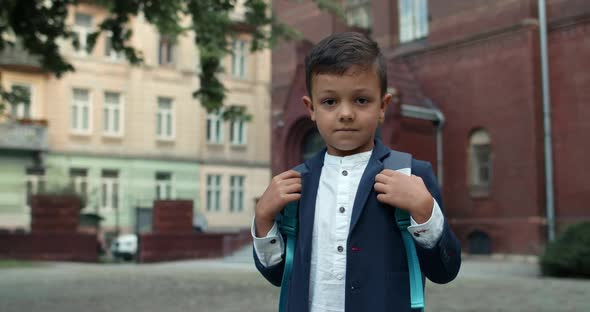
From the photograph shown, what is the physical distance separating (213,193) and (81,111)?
865cm

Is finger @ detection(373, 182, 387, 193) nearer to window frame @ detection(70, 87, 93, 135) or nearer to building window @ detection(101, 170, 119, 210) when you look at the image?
building window @ detection(101, 170, 119, 210)

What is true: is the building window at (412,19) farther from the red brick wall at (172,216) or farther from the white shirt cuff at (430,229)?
the white shirt cuff at (430,229)

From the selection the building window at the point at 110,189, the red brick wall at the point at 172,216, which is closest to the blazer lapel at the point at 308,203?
the red brick wall at the point at 172,216

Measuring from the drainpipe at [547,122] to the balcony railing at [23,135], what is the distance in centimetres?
2343

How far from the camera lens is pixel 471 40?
21734 millimetres

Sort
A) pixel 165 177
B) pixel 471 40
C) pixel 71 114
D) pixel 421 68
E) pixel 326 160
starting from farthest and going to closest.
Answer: pixel 165 177 → pixel 71 114 → pixel 421 68 → pixel 471 40 → pixel 326 160

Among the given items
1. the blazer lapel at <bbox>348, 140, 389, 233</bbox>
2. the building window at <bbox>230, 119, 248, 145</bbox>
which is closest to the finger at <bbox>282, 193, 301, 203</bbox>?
the blazer lapel at <bbox>348, 140, 389, 233</bbox>

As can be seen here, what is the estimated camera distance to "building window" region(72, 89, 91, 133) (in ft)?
116

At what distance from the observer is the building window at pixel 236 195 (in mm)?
39844

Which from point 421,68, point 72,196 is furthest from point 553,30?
point 72,196

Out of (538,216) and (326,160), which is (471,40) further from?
(326,160)

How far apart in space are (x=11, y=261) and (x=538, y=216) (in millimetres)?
15709

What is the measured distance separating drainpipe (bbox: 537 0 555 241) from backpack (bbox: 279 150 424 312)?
60.4ft

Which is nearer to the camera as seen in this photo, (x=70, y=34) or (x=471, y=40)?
(x=70, y=34)
